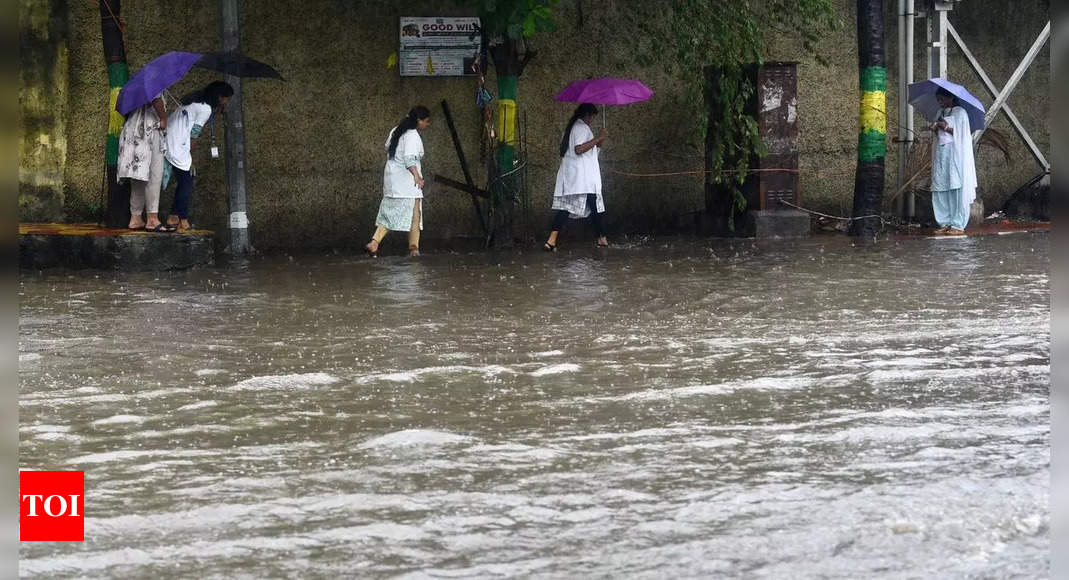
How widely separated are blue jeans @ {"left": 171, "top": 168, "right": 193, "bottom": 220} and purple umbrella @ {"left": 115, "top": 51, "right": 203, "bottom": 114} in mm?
931

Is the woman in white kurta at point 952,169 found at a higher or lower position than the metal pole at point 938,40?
lower

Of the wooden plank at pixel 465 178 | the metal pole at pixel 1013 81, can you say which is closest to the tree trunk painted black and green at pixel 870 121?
the metal pole at pixel 1013 81

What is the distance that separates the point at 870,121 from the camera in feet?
49.1

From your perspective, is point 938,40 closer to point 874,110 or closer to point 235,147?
point 874,110

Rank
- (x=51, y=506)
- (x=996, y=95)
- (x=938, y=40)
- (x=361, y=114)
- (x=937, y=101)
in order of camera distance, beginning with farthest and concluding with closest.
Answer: (x=996, y=95) < (x=938, y=40) < (x=937, y=101) < (x=361, y=114) < (x=51, y=506)

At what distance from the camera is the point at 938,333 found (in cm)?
827

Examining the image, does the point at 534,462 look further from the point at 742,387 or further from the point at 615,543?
the point at 742,387

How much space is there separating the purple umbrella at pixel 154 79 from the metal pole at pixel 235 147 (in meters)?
0.83

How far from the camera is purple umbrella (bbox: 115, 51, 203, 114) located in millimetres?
11719

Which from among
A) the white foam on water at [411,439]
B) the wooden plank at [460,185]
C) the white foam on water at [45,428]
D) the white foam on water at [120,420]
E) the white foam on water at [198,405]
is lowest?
the white foam on water at [411,439]

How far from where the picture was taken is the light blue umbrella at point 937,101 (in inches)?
566

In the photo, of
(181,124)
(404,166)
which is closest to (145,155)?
(181,124)

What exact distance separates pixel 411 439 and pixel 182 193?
763 centimetres

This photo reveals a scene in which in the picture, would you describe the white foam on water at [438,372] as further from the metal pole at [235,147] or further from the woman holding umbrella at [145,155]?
the metal pole at [235,147]
